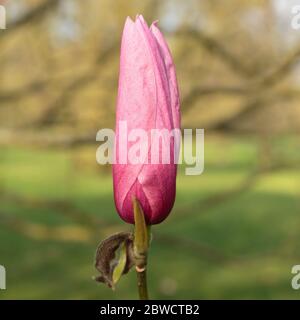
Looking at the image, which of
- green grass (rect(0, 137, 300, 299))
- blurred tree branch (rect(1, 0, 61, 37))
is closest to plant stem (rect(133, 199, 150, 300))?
green grass (rect(0, 137, 300, 299))

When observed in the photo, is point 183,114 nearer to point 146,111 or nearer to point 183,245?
point 183,245

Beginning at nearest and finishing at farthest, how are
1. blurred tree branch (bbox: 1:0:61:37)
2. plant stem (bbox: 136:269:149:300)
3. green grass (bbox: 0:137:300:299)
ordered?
plant stem (bbox: 136:269:149:300) → blurred tree branch (bbox: 1:0:61:37) → green grass (bbox: 0:137:300:299)

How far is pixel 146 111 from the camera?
0.34 m

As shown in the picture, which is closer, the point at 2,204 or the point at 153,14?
the point at 153,14

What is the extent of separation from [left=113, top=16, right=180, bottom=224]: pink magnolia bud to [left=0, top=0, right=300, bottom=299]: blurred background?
1239 millimetres

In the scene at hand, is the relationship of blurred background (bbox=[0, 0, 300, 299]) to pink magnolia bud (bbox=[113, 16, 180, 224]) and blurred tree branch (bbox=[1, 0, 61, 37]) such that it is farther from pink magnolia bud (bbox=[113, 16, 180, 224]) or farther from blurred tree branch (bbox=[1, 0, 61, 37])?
pink magnolia bud (bbox=[113, 16, 180, 224])

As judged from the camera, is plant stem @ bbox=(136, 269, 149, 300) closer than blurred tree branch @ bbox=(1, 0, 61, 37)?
Yes

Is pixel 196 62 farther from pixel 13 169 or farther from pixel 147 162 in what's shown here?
pixel 13 169

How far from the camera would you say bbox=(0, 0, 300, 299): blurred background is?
2.10 m

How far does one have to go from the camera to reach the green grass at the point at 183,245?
2713 millimetres

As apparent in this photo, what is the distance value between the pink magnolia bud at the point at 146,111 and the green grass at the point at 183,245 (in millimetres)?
1631

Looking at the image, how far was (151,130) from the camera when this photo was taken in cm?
34
